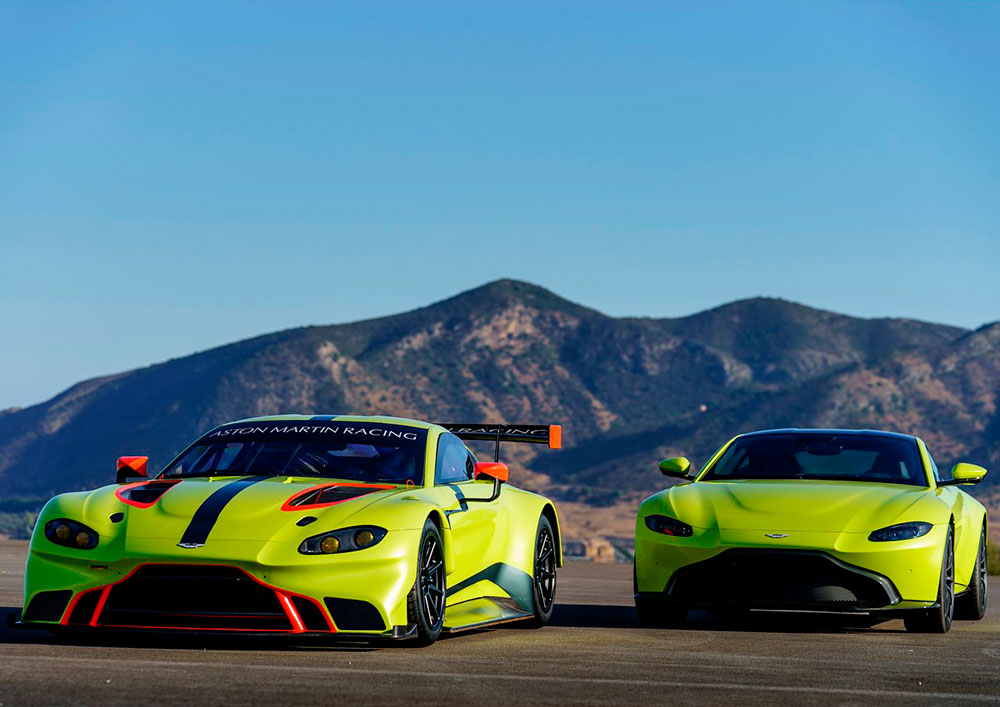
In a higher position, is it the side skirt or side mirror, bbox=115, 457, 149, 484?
side mirror, bbox=115, 457, 149, 484

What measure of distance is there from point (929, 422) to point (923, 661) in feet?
519

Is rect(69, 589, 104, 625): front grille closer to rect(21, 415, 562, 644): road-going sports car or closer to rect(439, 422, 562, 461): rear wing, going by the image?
rect(21, 415, 562, 644): road-going sports car

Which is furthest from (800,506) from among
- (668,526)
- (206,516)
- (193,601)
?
(193,601)

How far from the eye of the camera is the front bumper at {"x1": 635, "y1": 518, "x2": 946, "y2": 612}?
426 inches

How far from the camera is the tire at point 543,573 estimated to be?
1133 centimetres

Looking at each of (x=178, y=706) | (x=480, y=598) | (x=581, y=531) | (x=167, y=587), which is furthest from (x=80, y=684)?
(x=581, y=531)

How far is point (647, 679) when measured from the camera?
8.20 meters

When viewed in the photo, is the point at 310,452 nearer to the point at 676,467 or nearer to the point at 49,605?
the point at 49,605

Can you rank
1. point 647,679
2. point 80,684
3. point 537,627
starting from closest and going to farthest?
point 80,684 < point 647,679 < point 537,627

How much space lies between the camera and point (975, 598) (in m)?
12.5

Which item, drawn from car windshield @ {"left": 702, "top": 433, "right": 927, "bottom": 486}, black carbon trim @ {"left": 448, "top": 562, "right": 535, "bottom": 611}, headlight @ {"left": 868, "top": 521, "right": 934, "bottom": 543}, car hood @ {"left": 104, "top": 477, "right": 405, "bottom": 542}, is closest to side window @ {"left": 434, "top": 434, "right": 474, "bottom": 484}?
black carbon trim @ {"left": 448, "top": 562, "right": 535, "bottom": 611}

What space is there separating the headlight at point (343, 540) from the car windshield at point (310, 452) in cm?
112

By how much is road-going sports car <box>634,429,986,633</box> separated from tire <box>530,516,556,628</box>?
0.62 meters

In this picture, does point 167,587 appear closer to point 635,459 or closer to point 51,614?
point 51,614
